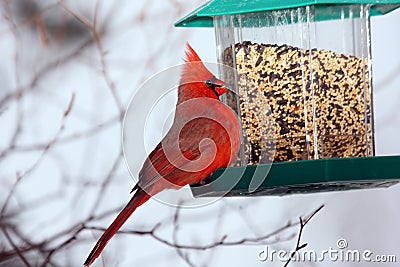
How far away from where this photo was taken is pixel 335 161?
3.69 feet

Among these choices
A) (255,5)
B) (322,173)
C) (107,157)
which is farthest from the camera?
(107,157)

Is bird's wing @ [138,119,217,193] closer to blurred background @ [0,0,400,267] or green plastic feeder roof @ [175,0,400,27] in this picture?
green plastic feeder roof @ [175,0,400,27]

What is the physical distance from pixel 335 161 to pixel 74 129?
1.26 meters

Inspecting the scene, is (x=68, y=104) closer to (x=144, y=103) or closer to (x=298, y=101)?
(x=144, y=103)

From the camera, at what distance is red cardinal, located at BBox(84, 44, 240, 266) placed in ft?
4.28

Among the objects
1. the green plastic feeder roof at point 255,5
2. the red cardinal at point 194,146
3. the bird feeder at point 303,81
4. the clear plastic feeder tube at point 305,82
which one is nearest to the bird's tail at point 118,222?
the red cardinal at point 194,146

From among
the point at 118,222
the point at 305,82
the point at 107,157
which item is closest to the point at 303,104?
the point at 305,82

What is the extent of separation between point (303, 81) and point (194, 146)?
9.7 inches

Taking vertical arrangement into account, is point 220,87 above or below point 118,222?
above

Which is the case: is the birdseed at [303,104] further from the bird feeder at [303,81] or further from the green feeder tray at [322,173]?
the green feeder tray at [322,173]

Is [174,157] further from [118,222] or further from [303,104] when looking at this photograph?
[303,104]

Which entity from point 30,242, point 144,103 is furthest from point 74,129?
point 30,242

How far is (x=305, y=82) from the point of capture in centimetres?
134

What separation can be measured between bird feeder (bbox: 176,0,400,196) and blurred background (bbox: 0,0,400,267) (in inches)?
33.9
